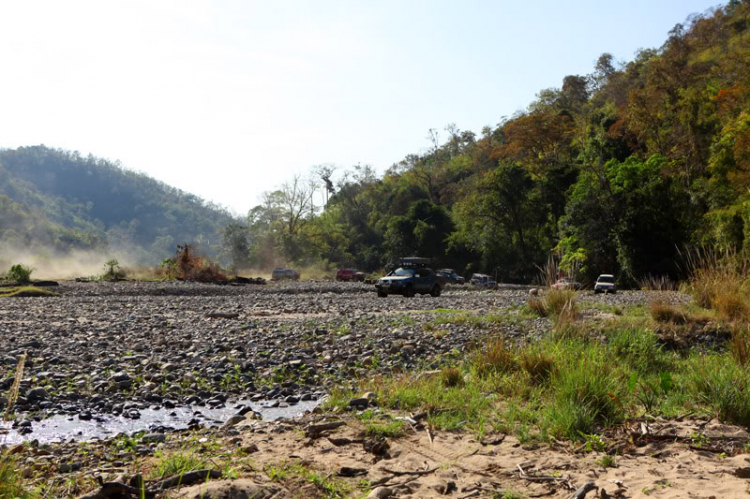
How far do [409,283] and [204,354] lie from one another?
16.9 metres

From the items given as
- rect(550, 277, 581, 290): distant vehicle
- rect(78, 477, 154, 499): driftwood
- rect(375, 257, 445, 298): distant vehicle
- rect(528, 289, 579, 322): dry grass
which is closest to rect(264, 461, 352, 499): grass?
rect(78, 477, 154, 499): driftwood

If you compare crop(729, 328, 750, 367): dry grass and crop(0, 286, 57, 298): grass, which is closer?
crop(729, 328, 750, 367): dry grass

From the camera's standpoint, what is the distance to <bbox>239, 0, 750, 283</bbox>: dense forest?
37188 millimetres

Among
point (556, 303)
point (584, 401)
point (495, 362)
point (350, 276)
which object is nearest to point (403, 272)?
point (556, 303)

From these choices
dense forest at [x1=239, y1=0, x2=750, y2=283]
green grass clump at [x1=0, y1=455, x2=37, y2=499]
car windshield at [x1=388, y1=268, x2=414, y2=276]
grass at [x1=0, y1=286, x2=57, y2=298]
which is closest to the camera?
green grass clump at [x1=0, y1=455, x2=37, y2=499]

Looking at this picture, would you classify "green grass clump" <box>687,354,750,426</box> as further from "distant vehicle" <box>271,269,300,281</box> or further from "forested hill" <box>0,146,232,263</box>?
"forested hill" <box>0,146,232,263</box>

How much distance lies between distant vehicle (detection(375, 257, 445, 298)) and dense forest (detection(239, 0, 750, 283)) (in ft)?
24.3

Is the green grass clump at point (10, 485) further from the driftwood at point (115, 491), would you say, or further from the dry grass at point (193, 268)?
the dry grass at point (193, 268)

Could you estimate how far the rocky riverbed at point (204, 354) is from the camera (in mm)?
6965

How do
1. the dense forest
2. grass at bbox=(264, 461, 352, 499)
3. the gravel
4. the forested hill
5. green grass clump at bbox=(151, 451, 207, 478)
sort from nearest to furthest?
grass at bbox=(264, 461, 352, 499) < green grass clump at bbox=(151, 451, 207, 478) < the gravel < the dense forest < the forested hill

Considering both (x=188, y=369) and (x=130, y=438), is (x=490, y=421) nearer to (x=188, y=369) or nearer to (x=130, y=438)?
(x=130, y=438)

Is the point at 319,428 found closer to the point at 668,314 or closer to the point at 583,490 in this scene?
the point at 583,490

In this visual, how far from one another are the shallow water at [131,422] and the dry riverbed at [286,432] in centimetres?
2

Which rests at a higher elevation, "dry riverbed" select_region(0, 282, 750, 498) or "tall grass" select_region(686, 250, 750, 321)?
"tall grass" select_region(686, 250, 750, 321)
